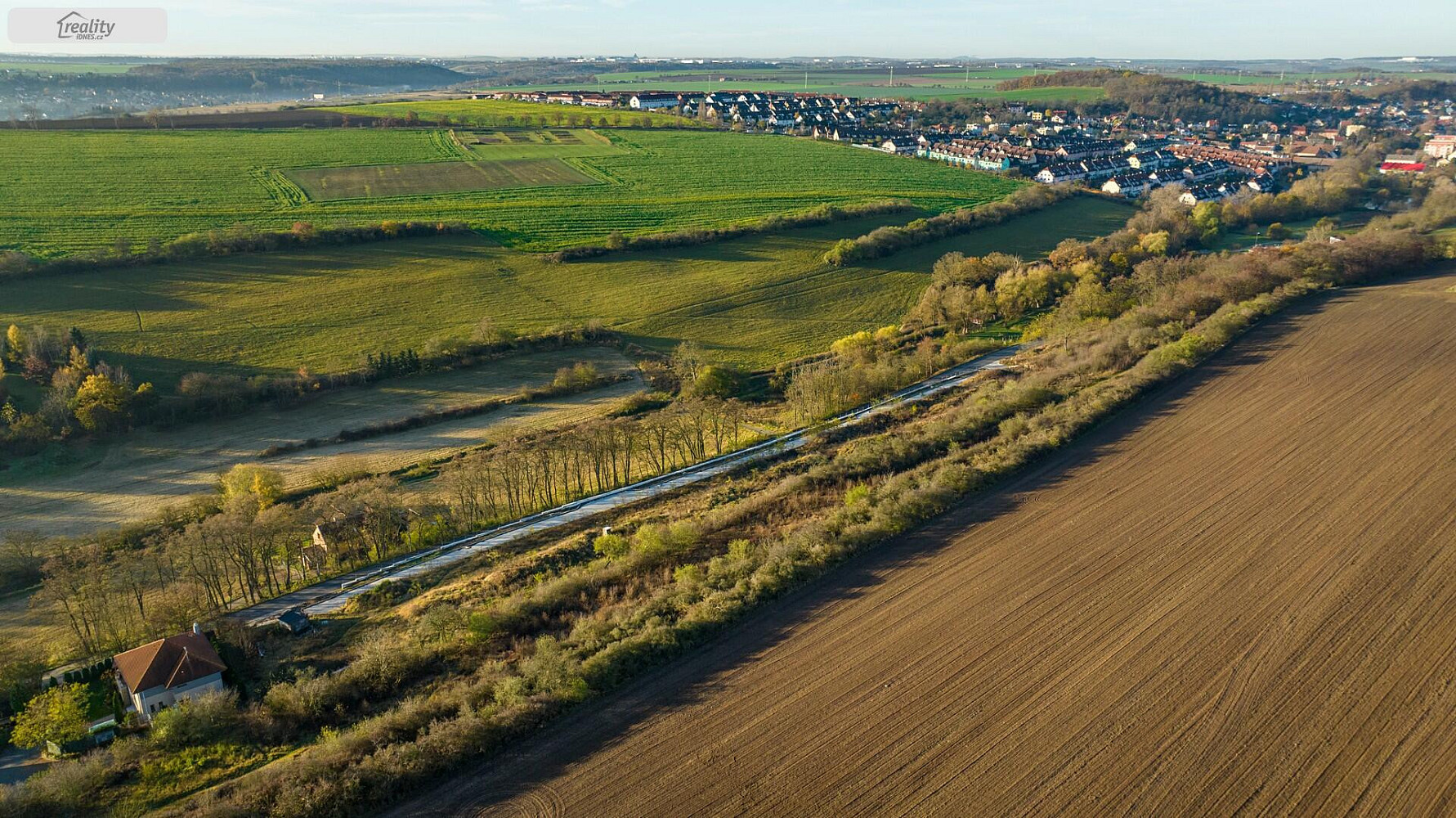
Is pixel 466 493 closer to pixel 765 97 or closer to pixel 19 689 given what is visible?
pixel 19 689

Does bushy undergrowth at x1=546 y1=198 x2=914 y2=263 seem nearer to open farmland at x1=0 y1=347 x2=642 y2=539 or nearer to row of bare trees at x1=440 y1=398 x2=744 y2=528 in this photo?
open farmland at x1=0 y1=347 x2=642 y2=539

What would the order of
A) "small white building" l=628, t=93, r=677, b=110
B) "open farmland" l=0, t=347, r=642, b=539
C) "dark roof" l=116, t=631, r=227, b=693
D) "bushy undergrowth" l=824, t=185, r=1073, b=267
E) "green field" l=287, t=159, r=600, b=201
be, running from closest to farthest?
"dark roof" l=116, t=631, r=227, b=693 < "open farmland" l=0, t=347, r=642, b=539 < "bushy undergrowth" l=824, t=185, r=1073, b=267 < "green field" l=287, t=159, r=600, b=201 < "small white building" l=628, t=93, r=677, b=110

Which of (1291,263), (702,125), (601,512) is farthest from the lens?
(702,125)

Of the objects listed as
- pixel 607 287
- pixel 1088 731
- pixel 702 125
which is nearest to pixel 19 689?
pixel 1088 731

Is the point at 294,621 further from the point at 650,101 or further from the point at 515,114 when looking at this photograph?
the point at 650,101

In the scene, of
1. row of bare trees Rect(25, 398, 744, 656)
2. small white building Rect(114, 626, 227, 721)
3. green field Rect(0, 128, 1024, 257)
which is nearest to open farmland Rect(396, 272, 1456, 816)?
small white building Rect(114, 626, 227, 721)

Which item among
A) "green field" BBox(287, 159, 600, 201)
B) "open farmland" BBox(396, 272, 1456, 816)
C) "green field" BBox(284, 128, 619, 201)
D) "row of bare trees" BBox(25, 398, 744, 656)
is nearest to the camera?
"open farmland" BBox(396, 272, 1456, 816)

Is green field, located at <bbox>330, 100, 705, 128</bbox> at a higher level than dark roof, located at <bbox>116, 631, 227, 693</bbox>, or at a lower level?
higher

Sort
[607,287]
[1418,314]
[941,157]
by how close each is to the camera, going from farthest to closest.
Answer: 1. [941,157]
2. [607,287]
3. [1418,314]
